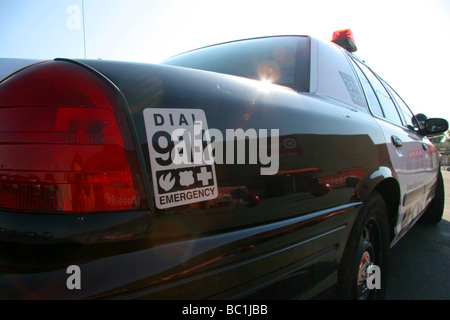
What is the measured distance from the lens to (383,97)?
281 cm

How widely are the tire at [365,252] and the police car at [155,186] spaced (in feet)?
0.94

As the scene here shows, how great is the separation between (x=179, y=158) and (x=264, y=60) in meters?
1.26

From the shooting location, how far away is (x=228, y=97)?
1.06 m

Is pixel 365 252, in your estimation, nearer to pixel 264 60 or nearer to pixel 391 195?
pixel 391 195

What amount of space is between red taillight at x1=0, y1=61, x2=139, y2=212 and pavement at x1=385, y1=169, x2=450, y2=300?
7.52 ft

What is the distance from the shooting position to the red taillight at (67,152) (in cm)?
84

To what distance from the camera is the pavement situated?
2.41m

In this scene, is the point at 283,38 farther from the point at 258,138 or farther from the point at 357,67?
the point at 258,138

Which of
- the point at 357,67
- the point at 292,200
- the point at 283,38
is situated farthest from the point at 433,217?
the point at 292,200

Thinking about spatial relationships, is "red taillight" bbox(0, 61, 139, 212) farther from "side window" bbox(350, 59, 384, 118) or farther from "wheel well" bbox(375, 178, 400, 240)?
"side window" bbox(350, 59, 384, 118)

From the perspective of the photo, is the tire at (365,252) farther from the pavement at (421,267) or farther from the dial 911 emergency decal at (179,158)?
the dial 911 emergency decal at (179,158)

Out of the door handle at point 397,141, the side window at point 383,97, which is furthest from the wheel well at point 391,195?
the side window at point 383,97

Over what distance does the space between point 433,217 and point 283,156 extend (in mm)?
4197

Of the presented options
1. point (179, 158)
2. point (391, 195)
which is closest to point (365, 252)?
point (391, 195)
